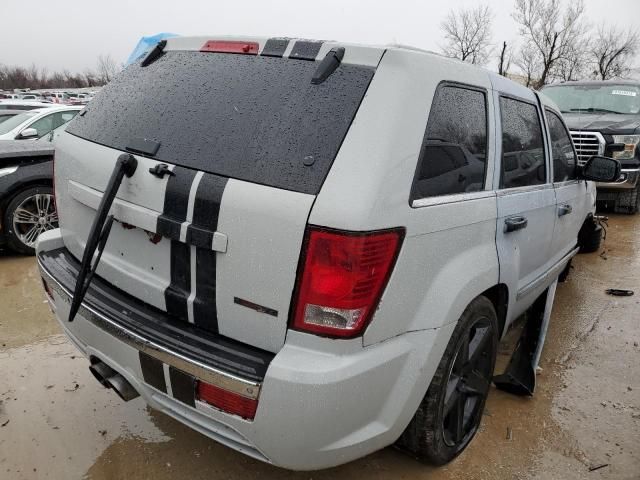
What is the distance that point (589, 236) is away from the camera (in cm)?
511

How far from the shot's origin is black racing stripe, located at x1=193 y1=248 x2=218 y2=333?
1.71 m

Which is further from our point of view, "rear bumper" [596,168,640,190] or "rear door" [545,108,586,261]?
"rear bumper" [596,168,640,190]

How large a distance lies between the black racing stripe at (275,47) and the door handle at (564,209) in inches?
82.3

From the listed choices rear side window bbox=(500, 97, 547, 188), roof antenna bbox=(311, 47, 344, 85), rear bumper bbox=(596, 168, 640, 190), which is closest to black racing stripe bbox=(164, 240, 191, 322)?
roof antenna bbox=(311, 47, 344, 85)

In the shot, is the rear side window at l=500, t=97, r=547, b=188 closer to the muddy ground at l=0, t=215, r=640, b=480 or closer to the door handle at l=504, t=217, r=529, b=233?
the door handle at l=504, t=217, r=529, b=233

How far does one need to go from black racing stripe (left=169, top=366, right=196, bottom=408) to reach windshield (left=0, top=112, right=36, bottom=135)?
6925mm

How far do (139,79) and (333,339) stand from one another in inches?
62.4

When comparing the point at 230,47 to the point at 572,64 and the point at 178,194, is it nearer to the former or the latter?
the point at 178,194

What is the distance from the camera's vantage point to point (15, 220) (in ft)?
15.7

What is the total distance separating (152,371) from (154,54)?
1.51 metres

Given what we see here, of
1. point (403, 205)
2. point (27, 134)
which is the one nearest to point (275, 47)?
point (403, 205)

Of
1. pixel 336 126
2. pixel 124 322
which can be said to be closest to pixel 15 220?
pixel 124 322

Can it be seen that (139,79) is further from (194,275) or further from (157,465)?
(157,465)

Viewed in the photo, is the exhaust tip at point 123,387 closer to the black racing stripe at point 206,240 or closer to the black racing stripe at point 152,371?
the black racing stripe at point 152,371
